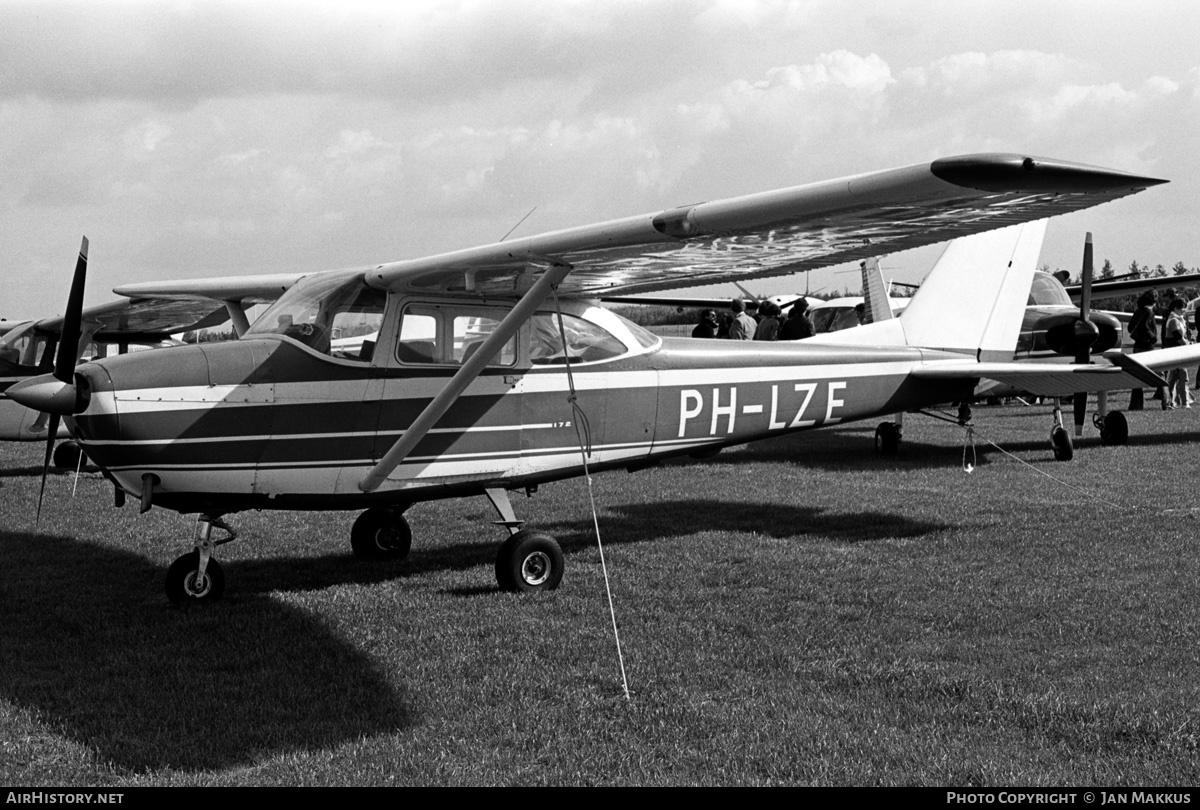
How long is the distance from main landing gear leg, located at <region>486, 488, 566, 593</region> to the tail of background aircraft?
534 cm

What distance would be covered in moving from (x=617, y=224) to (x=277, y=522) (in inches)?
224

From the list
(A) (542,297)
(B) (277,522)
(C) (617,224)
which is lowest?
(B) (277,522)

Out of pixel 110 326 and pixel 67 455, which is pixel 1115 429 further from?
pixel 67 455

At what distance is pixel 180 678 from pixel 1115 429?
12736 mm

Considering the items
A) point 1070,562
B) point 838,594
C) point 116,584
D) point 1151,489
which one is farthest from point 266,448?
point 1151,489

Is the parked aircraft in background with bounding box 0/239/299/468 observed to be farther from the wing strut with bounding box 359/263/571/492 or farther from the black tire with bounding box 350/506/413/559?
the wing strut with bounding box 359/263/571/492

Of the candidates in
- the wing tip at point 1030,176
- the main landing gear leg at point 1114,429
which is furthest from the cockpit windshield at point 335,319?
the main landing gear leg at point 1114,429

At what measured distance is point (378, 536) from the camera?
27.0ft

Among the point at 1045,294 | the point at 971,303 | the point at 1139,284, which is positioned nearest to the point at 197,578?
the point at 971,303

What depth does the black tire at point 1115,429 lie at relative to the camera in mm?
14148

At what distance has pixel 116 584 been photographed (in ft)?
24.4

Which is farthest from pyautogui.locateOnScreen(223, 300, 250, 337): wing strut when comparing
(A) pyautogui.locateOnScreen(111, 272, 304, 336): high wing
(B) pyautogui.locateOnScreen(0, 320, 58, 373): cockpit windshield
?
(B) pyautogui.locateOnScreen(0, 320, 58, 373): cockpit windshield

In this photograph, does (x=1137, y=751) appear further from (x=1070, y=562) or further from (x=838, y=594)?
(x=1070, y=562)

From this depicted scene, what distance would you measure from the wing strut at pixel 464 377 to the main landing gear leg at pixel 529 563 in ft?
3.03
